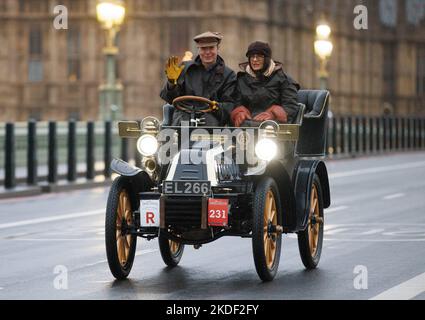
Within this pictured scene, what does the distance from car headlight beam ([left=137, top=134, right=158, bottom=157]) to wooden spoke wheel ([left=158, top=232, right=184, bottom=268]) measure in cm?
113

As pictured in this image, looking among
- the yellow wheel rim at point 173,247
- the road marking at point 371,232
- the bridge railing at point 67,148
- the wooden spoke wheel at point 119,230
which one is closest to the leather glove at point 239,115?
the wooden spoke wheel at point 119,230

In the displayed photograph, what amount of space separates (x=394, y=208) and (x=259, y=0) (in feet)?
129

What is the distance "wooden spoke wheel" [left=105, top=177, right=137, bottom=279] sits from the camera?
11492 mm

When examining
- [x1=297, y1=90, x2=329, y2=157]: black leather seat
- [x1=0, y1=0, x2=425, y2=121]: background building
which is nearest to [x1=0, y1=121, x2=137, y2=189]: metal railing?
[x1=297, y1=90, x2=329, y2=157]: black leather seat

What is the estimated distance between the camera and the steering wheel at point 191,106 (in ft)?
39.6

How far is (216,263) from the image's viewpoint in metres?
13.5

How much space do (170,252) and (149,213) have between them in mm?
1645

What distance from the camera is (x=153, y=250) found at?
48.6 feet

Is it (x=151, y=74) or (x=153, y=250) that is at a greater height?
(x=151, y=74)

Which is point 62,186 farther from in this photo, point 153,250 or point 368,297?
point 368,297

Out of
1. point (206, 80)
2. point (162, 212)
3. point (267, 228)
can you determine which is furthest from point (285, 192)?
point (162, 212)

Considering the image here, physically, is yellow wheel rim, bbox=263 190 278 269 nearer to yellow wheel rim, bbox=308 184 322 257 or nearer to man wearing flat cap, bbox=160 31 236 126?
man wearing flat cap, bbox=160 31 236 126

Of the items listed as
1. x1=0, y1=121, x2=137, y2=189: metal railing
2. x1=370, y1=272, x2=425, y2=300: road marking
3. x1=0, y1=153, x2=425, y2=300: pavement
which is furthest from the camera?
x1=0, y1=121, x2=137, y2=189: metal railing
